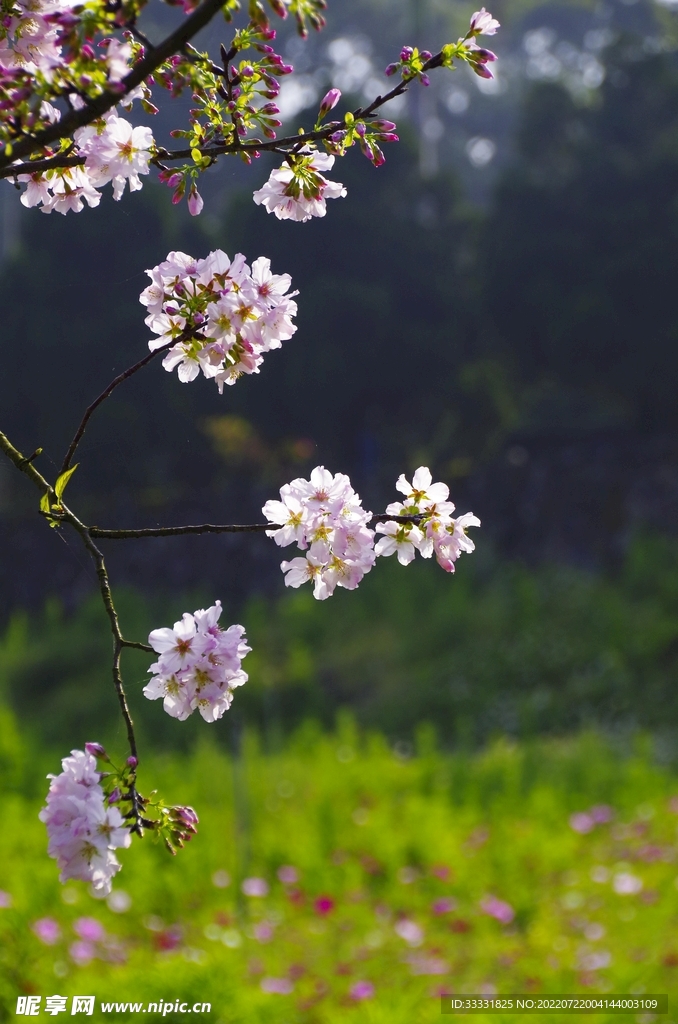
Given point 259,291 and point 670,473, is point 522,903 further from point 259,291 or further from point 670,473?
point 670,473

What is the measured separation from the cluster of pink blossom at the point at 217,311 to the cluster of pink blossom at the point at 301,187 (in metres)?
0.10

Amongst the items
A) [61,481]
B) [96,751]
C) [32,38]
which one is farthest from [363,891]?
[32,38]

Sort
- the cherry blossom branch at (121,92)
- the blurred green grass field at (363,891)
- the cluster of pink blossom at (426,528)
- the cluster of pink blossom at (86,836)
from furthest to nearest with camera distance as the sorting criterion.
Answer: the blurred green grass field at (363,891)
the cluster of pink blossom at (426,528)
the cluster of pink blossom at (86,836)
the cherry blossom branch at (121,92)

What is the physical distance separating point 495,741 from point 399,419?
5113 millimetres

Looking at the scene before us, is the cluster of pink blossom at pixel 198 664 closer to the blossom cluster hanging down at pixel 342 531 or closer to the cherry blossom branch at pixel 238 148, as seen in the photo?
the blossom cluster hanging down at pixel 342 531

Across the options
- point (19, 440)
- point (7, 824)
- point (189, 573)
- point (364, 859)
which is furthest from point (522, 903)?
point (19, 440)

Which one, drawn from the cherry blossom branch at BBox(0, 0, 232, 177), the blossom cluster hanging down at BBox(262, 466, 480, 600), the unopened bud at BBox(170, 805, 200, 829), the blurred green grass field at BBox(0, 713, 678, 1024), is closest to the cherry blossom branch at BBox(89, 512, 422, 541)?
the blossom cluster hanging down at BBox(262, 466, 480, 600)

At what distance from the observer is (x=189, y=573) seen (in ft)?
31.6

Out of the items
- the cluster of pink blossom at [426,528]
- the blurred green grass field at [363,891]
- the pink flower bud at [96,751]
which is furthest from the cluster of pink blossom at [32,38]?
the blurred green grass field at [363,891]

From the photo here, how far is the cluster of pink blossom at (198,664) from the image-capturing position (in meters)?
1.18

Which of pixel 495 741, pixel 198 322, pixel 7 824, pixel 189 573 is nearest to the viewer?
pixel 198 322

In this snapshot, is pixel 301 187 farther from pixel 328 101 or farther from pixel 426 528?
pixel 426 528

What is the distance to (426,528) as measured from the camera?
1.26 m

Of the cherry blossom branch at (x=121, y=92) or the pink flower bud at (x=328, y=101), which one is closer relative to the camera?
the cherry blossom branch at (x=121, y=92)
